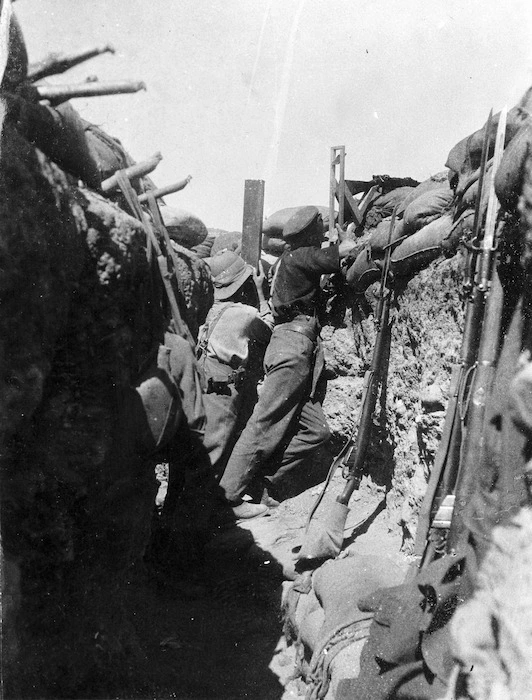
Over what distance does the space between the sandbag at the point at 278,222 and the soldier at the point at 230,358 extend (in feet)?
2.61

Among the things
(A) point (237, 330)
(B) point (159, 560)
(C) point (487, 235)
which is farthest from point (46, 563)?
(A) point (237, 330)

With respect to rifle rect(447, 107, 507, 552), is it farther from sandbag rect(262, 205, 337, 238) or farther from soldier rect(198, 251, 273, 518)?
sandbag rect(262, 205, 337, 238)

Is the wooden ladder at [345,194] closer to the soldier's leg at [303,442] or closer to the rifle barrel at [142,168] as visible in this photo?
the soldier's leg at [303,442]

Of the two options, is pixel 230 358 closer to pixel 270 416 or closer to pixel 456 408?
pixel 270 416

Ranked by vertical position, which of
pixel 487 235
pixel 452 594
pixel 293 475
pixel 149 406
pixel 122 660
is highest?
pixel 487 235

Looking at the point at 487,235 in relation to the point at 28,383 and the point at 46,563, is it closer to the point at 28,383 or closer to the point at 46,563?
the point at 28,383

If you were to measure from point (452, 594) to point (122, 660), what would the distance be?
126cm

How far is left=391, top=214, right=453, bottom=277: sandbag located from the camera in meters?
3.10

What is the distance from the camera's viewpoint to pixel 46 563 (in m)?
Result: 1.71

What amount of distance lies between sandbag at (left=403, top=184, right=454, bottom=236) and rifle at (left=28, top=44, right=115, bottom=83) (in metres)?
2.32

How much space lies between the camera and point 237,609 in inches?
144

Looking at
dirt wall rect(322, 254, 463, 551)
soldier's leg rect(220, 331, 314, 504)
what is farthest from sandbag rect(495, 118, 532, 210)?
soldier's leg rect(220, 331, 314, 504)

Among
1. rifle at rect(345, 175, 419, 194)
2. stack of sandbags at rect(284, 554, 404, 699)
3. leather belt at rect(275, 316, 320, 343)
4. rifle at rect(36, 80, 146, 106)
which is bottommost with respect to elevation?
stack of sandbags at rect(284, 554, 404, 699)

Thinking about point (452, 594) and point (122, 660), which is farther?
point (122, 660)
